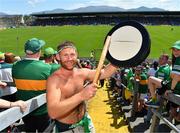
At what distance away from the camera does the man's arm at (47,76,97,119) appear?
289cm

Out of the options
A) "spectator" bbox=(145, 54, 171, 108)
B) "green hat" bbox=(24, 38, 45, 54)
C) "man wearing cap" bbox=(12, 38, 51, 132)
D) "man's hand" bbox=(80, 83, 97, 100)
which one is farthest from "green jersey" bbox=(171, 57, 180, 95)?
"man's hand" bbox=(80, 83, 97, 100)

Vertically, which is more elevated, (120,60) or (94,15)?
(120,60)

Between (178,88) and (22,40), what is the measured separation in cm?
7213

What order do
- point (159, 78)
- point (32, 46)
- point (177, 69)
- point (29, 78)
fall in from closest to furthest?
point (29, 78)
point (32, 46)
point (177, 69)
point (159, 78)

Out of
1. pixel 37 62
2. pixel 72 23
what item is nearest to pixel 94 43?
pixel 72 23

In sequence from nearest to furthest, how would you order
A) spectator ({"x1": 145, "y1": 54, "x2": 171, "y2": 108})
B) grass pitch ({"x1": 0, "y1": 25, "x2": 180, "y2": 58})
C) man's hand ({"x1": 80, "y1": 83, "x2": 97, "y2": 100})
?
1. man's hand ({"x1": 80, "y1": 83, "x2": 97, "y2": 100})
2. spectator ({"x1": 145, "y1": 54, "x2": 171, "y2": 108})
3. grass pitch ({"x1": 0, "y1": 25, "x2": 180, "y2": 58})

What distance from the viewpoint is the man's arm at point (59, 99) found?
2892 millimetres

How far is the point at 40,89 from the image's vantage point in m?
4.70

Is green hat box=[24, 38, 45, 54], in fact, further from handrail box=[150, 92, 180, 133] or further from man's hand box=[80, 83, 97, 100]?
man's hand box=[80, 83, 97, 100]

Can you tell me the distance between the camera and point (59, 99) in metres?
3.23

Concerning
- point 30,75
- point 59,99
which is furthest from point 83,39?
point 59,99

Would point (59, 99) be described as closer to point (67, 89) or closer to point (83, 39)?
point (67, 89)

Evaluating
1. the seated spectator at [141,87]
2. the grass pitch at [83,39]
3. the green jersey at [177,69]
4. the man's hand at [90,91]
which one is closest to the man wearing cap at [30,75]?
the man's hand at [90,91]

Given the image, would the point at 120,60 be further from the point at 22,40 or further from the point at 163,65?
the point at 22,40
